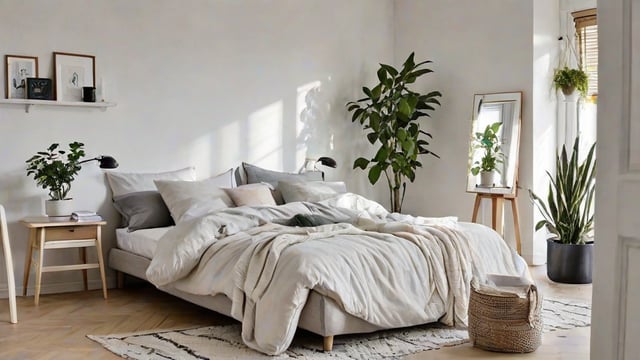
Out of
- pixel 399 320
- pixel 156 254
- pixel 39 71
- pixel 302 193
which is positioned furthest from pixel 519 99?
pixel 39 71

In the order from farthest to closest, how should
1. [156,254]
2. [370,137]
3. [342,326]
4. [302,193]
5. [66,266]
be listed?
[370,137] → [302,193] → [66,266] → [156,254] → [342,326]

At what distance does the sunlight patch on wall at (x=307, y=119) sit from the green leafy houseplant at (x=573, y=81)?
2.34 metres

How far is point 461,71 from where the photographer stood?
732 cm

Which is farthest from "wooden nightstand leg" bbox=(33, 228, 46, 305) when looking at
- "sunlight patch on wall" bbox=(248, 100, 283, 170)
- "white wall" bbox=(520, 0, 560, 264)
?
"white wall" bbox=(520, 0, 560, 264)

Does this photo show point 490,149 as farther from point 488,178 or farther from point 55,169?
point 55,169

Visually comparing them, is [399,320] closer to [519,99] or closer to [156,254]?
[156,254]

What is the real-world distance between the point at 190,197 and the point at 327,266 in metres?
2.06

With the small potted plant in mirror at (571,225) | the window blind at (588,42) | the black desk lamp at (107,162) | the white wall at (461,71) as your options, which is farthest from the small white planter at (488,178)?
the black desk lamp at (107,162)

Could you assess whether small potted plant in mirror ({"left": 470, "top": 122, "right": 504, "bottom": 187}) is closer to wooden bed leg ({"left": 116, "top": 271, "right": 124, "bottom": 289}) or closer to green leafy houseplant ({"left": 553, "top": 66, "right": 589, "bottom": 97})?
green leafy houseplant ({"left": 553, "top": 66, "right": 589, "bottom": 97})

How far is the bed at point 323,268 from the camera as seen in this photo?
3955 mm

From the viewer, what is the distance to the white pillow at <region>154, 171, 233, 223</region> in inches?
221

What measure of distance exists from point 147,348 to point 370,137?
148 inches

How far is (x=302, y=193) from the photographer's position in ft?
19.9

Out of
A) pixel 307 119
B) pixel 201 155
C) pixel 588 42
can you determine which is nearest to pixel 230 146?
pixel 201 155
